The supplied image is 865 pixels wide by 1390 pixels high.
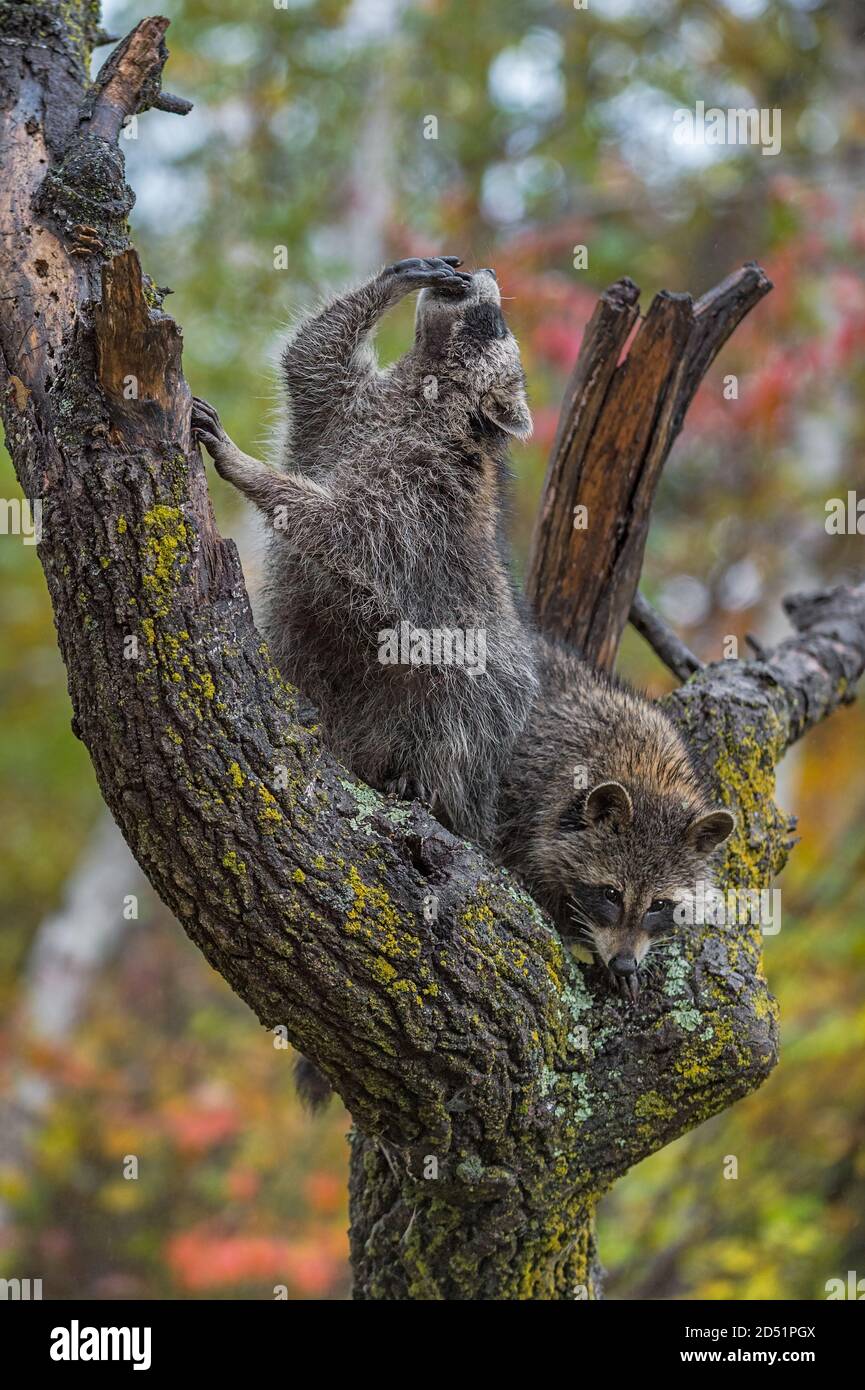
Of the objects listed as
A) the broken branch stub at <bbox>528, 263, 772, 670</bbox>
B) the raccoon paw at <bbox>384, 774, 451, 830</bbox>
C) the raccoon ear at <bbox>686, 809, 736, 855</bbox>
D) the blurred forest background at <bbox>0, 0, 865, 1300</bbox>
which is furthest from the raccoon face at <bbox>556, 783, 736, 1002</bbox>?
the blurred forest background at <bbox>0, 0, 865, 1300</bbox>

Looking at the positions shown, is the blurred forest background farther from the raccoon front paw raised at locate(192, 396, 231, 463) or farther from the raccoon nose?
the raccoon front paw raised at locate(192, 396, 231, 463)

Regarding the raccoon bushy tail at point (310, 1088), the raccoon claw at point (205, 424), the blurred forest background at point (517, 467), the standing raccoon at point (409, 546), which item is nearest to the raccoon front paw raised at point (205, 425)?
the raccoon claw at point (205, 424)

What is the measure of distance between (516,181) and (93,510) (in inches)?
513

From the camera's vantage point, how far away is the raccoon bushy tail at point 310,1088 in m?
4.77

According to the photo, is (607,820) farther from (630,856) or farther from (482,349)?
(482,349)

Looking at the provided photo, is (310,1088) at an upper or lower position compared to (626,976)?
lower

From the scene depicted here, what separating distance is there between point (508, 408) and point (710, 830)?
1671 mm

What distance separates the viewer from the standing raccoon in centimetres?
422

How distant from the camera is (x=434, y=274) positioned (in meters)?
4.39

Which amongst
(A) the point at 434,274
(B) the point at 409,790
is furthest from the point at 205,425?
(B) the point at 409,790

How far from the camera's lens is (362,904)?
347 cm
